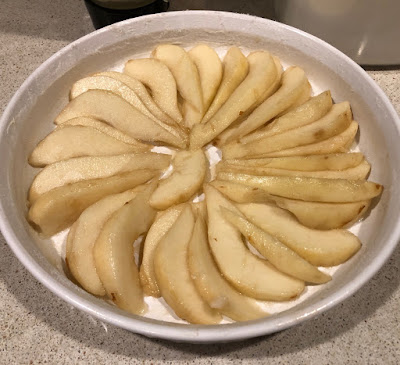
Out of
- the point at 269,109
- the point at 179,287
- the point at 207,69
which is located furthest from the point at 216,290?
the point at 207,69

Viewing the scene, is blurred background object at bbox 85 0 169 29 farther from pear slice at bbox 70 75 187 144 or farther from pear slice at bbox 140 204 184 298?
pear slice at bbox 140 204 184 298

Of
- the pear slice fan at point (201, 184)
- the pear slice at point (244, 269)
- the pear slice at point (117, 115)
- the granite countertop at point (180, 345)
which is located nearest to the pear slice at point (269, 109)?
the pear slice fan at point (201, 184)

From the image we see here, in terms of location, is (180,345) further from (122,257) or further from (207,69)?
(207,69)

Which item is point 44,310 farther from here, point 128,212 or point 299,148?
point 299,148

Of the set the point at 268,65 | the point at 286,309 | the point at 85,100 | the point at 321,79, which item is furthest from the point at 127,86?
the point at 286,309

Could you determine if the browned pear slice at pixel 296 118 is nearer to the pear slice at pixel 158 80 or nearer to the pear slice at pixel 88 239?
the pear slice at pixel 158 80
